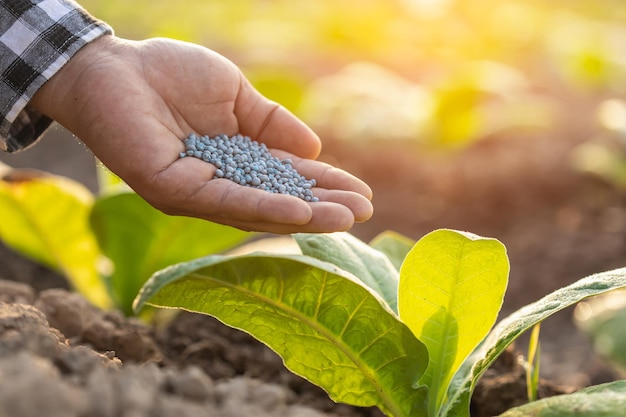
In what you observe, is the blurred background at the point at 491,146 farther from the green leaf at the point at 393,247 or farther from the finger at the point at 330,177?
the finger at the point at 330,177

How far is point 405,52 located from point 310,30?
1187 millimetres

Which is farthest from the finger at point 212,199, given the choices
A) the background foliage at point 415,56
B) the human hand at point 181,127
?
the background foliage at point 415,56

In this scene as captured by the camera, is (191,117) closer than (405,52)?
Yes

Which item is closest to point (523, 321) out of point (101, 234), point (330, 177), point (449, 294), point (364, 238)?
point (449, 294)

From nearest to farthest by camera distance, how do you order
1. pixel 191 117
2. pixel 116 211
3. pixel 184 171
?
pixel 184 171
pixel 191 117
pixel 116 211

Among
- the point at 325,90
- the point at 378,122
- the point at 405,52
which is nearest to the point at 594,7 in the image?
the point at 405,52

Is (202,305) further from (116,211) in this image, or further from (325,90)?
(325,90)

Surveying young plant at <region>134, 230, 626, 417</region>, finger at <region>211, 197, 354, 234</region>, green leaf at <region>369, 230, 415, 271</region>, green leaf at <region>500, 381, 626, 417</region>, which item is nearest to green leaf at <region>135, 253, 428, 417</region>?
young plant at <region>134, 230, 626, 417</region>

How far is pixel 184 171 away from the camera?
1.32 m

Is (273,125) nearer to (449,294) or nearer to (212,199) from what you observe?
(212,199)

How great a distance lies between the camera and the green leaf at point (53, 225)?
1.98m

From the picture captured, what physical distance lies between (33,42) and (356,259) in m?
0.76

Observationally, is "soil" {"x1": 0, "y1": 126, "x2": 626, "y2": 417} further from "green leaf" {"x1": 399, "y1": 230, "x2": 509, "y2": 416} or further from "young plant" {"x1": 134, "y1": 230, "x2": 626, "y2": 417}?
"green leaf" {"x1": 399, "y1": 230, "x2": 509, "y2": 416}

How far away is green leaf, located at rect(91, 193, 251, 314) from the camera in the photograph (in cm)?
188
